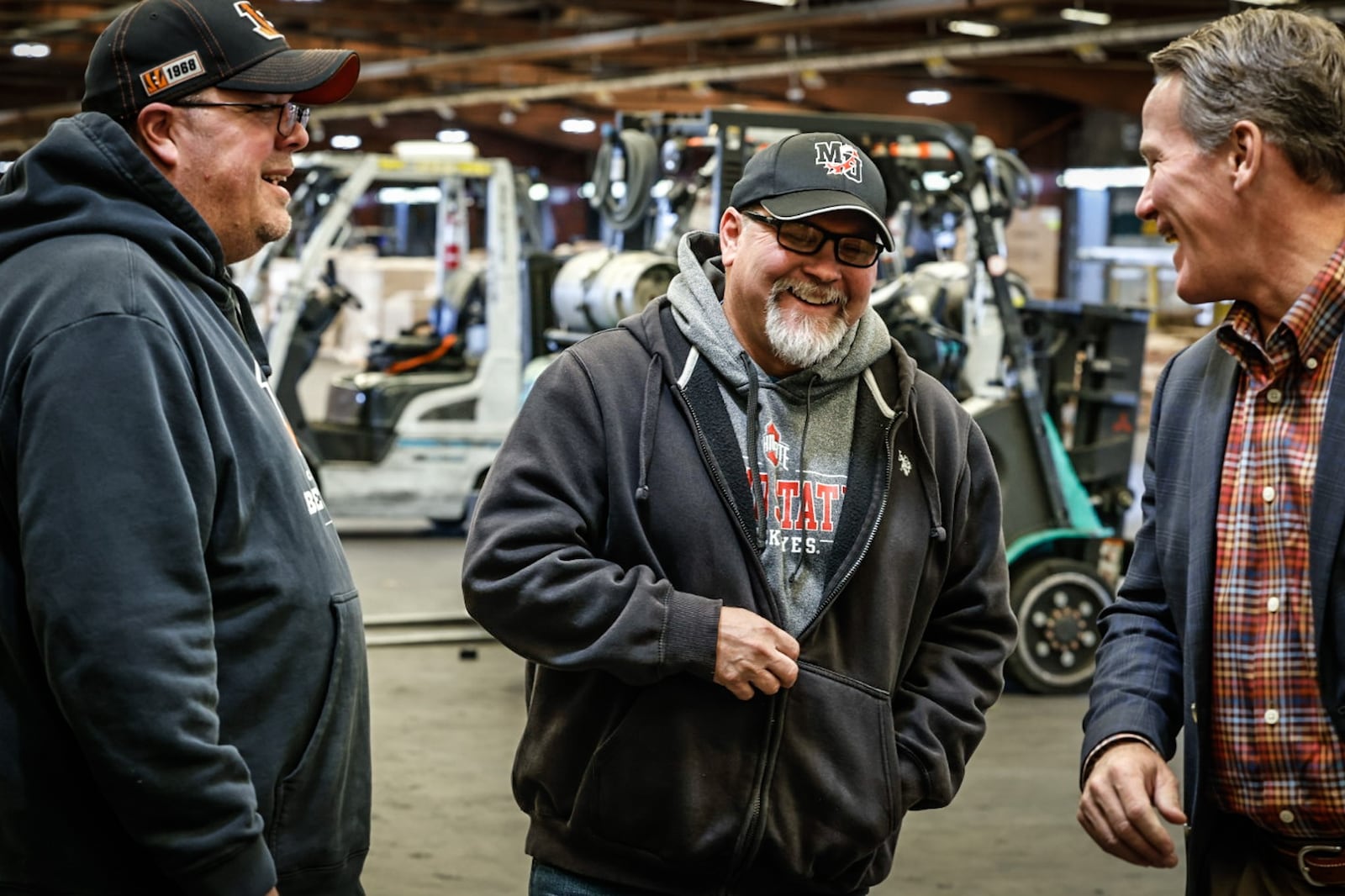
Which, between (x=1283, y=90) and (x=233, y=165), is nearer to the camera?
(x=1283, y=90)

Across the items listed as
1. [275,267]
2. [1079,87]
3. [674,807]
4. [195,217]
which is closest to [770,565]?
[674,807]

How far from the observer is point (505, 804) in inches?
203

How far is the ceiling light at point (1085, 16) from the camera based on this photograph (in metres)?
13.0

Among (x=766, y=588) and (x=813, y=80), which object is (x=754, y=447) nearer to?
(x=766, y=588)

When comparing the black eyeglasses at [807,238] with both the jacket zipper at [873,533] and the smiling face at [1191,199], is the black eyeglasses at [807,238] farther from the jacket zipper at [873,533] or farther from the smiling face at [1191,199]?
the smiling face at [1191,199]

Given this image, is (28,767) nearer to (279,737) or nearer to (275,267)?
(279,737)

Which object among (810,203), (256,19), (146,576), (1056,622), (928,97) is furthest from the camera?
(928,97)

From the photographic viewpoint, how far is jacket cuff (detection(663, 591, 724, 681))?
2.03 meters

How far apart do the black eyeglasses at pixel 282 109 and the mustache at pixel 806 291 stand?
0.67m

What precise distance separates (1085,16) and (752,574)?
12066 millimetres

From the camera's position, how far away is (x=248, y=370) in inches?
72.2

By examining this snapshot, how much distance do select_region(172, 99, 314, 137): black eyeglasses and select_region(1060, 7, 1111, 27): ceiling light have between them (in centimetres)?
1186

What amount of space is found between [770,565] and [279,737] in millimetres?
705

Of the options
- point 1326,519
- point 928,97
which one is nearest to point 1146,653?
point 1326,519
